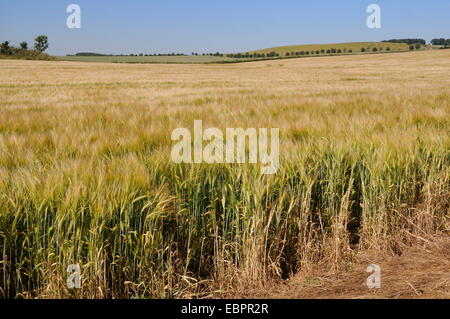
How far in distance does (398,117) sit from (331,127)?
168 cm

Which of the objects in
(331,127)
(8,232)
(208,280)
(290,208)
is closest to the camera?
(8,232)

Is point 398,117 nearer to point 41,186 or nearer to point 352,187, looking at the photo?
point 352,187

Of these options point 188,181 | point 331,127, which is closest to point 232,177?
point 188,181

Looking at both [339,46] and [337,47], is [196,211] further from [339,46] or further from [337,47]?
[339,46]

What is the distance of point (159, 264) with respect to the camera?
89.3 inches

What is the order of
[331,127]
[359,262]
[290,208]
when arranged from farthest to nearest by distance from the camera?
[331,127] → [359,262] → [290,208]

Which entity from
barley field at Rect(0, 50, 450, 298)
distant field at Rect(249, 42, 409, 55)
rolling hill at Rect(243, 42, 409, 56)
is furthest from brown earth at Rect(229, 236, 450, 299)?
distant field at Rect(249, 42, 409, 55)

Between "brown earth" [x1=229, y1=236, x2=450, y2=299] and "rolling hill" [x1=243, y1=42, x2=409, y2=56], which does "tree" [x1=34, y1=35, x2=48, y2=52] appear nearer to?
"rolling hill" [x1=243, y1=42, x2=409, y2=56]

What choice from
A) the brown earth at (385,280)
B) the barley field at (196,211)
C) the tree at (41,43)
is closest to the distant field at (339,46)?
the tree at (41,43)

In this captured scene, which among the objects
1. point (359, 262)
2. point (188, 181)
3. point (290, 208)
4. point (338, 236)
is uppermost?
point (188, 181)

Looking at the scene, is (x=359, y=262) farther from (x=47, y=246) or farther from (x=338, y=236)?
(x=47, y=246)

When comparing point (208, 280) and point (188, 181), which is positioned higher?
point (188, 181)

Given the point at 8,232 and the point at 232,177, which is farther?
the point at 232,177

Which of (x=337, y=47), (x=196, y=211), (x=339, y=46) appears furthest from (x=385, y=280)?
(x=339, y=46)
